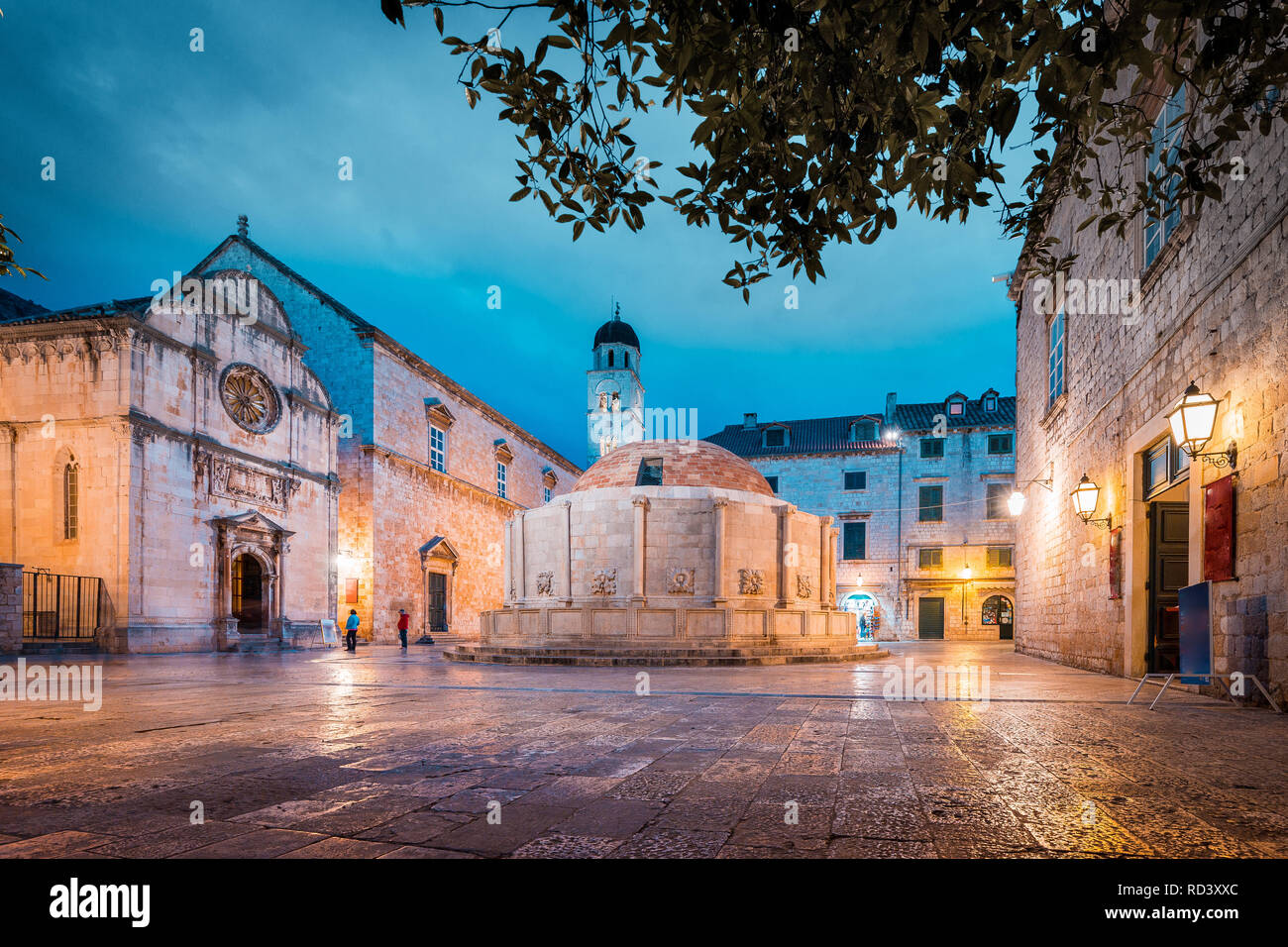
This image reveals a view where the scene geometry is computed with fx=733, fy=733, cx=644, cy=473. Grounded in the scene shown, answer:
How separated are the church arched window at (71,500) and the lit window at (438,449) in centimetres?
1395

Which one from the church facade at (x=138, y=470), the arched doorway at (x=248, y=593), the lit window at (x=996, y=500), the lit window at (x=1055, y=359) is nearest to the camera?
the lit window at (x=1055, y=359)

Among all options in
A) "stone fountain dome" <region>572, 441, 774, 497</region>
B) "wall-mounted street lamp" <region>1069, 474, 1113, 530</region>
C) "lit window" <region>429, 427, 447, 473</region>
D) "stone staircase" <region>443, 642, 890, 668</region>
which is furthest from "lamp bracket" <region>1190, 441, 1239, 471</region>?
"lit window" <region>429, 427, 447, 473</region>

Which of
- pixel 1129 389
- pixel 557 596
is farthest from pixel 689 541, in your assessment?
pixel 1129 389

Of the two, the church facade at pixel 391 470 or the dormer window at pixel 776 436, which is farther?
the dormer window at pixel 776 436

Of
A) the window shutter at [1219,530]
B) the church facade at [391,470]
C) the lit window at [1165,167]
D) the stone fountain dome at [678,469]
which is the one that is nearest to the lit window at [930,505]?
the stone fountain dome at [678,469]

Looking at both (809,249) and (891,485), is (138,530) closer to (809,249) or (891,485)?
(809,249)

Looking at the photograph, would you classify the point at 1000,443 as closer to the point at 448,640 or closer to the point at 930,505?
the point at 930,505

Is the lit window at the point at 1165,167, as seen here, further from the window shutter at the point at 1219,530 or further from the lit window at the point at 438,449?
the lit window at the point at 438,449

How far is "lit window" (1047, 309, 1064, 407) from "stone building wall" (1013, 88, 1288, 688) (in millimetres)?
445

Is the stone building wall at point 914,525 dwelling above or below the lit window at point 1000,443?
below

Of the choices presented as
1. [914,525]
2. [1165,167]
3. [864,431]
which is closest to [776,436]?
[864,431]

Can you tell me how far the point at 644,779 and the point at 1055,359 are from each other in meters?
15.6

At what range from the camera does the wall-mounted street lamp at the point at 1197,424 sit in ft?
23.2
